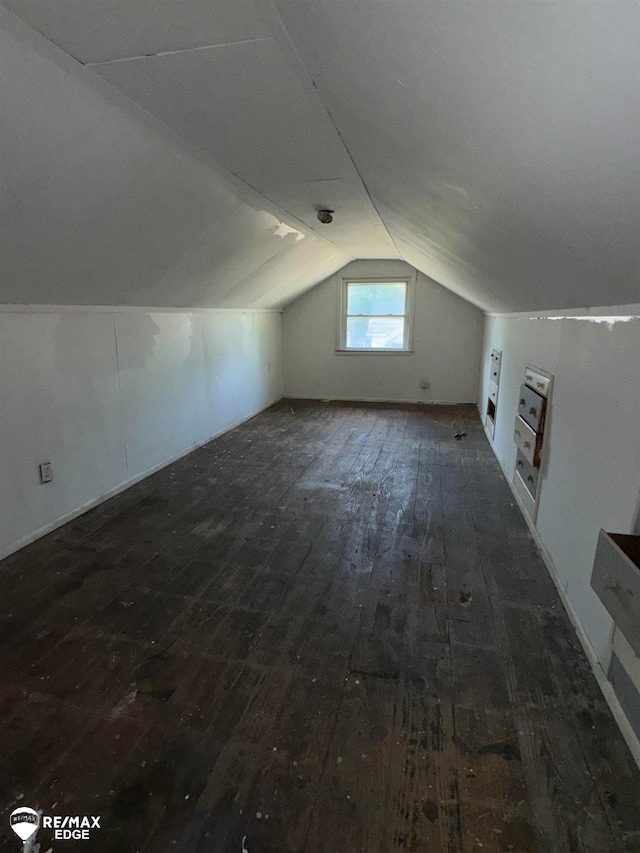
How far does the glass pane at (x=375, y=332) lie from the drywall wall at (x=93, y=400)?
237 centimetres

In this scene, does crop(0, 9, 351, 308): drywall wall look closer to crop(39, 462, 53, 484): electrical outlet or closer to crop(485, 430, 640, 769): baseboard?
crop(39, 462, 53, 484): electrical outlet

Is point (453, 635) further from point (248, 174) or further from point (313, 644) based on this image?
point (248, 174)

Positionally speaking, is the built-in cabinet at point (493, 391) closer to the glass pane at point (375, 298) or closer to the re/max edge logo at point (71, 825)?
the glass pane at point (375, 298)

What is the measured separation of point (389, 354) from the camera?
248 inches

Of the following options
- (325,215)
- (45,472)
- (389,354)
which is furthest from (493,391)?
(45,472)

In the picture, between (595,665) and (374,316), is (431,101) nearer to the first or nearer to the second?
(595,665)

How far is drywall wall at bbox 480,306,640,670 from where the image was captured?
4.94ft

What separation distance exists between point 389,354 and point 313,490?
3583mm

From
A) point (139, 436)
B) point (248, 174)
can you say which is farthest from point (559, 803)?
point (139, 436)

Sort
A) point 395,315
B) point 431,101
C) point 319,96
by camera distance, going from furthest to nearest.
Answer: point 395,315, point 319,96, point 431,101

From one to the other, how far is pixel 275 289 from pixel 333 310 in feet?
4.88

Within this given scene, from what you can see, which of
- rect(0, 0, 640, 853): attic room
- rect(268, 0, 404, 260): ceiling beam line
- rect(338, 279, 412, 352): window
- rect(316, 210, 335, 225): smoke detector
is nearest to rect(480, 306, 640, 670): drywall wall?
rect(0, 0, 640, 853): attic room

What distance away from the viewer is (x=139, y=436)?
3357 mm

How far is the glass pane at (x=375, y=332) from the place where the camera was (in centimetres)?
632
